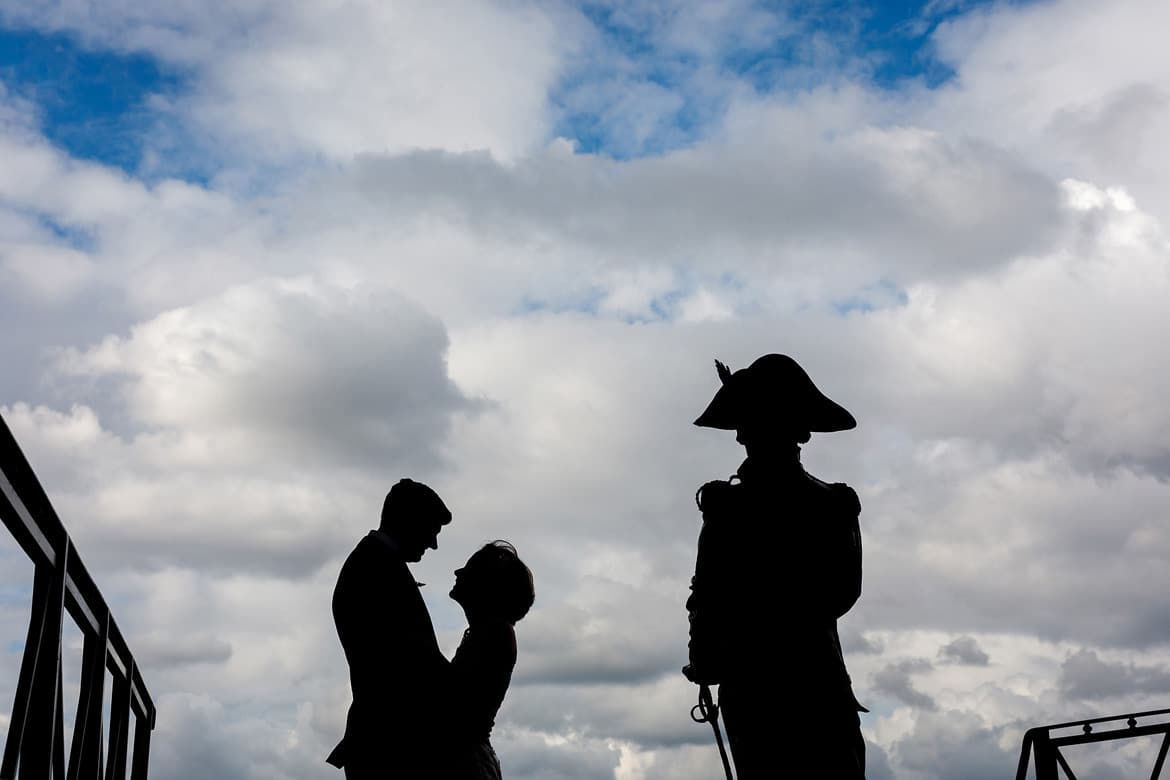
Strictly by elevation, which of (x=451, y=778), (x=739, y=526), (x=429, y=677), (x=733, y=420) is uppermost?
(x=733, y=420)

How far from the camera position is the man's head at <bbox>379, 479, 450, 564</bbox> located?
17.6 ft

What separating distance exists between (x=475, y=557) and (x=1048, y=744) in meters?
5.77

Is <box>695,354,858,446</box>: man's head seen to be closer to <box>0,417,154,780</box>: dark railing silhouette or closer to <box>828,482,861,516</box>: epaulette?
<box>828,482,861,516</box>: epaulette

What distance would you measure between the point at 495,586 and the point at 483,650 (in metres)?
0.25

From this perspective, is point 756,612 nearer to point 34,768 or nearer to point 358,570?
point 358,570

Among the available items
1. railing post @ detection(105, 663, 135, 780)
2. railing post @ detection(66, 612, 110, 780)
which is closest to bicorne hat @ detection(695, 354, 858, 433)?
railing post @ detection(66, 612, 110, 780)

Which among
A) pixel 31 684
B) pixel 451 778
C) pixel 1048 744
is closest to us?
pixel 451 778

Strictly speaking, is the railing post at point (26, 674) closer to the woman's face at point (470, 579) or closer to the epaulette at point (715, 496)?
the woman's face at point (470, 579)

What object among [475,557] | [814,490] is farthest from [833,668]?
[475,557]

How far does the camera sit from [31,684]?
19.6 feet

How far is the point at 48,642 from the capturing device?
20.2 ft

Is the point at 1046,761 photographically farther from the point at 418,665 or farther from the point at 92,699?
the point at 92,699

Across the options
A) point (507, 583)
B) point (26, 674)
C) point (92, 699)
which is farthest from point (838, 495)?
point (92, 699)

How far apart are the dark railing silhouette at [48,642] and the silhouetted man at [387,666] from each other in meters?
1.42
